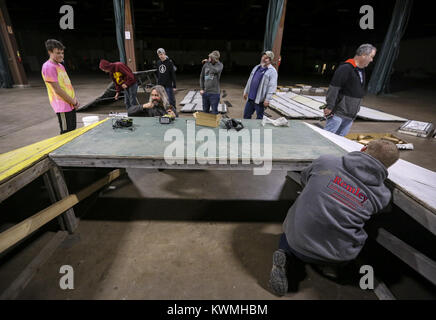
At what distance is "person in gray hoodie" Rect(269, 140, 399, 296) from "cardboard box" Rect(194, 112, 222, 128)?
1504 mm

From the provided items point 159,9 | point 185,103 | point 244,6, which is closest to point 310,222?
point 185,103

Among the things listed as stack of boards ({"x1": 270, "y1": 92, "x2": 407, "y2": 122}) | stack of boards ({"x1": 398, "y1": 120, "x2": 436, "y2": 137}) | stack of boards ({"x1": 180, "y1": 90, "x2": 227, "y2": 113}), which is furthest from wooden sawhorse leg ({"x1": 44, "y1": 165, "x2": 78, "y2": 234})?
stack of boards ({"x1": 398, "y1": 120, "x2": 436, "y2": 137})

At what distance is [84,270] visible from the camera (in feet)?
6.21

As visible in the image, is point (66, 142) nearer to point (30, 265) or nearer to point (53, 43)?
point (30, 265)

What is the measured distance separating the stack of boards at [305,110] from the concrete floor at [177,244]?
2981mm

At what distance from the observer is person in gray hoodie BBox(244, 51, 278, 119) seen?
405cm

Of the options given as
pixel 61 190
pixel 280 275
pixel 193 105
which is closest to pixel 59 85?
pixel 61 190

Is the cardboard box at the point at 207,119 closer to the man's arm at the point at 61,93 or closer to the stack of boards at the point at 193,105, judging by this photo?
the man's arm at the point at 61,93

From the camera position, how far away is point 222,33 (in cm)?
2062

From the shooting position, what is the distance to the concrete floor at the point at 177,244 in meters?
1.77

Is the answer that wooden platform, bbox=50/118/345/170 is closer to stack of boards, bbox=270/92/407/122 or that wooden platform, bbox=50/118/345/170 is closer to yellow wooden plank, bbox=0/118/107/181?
yellow wooden plank, bbox=0/118/107/181

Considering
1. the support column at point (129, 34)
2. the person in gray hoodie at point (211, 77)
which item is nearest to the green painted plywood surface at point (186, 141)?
the person in gray hoodie at point (211, 77)

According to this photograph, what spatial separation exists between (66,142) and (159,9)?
14635 mm

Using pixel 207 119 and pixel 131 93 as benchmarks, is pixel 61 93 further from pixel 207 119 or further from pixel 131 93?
pixel 131 93
